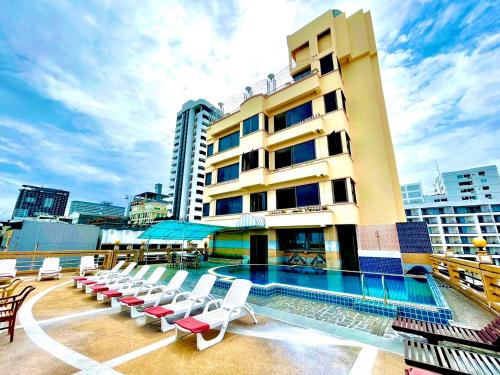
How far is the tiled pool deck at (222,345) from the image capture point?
132 inches

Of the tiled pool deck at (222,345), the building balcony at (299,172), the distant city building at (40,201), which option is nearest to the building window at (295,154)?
the building balcony at (299,172)

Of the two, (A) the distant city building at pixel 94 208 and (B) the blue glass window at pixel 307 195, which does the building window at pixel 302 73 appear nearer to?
(B) the blue glass window at pixel 307 195

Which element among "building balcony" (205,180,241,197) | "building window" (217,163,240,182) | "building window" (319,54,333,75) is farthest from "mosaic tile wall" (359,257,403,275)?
"building window" (319,54,333,75)

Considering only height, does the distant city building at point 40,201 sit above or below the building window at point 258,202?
above

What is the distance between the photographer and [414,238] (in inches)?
484

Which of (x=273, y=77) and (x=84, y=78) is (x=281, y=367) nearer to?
(x=84, y=78)

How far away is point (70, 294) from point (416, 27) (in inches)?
888

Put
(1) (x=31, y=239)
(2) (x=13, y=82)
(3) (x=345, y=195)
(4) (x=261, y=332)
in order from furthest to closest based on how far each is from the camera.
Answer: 1. (1) (x=31, y=239)
2. (2) (x=13, y=82)
3. (3) (x=345, y=195)
4. (4) (x=261, y=332)

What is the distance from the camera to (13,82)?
52.1ft

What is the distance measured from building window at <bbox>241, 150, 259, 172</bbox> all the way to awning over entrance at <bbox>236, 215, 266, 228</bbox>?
4506mm

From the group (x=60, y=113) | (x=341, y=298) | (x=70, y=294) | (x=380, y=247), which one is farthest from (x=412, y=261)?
(x=60, y=113)

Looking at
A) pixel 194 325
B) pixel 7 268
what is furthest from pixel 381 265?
pixel 7 268

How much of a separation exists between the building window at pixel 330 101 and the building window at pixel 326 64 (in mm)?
2213

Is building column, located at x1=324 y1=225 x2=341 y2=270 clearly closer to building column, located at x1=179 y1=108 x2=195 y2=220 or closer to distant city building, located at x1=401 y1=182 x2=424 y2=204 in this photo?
building column, located at x1=179 y1=108 x2=195 y2=220
